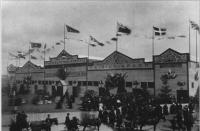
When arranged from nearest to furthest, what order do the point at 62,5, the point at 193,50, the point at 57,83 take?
1. the point at 193,50
2. the point at 62,5
3. the point at 57,83

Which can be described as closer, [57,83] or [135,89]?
[135,89]

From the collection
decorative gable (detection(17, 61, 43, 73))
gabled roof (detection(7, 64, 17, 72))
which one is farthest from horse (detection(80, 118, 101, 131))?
gabled roof (detection(7, 64, 17, 72))

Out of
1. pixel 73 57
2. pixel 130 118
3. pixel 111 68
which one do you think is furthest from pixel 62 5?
pixel 130 118

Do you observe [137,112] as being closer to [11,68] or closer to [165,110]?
[165,110]

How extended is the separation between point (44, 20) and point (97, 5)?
5.67 feet

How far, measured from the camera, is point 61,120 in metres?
9.30

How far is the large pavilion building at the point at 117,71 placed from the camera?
8.53 m

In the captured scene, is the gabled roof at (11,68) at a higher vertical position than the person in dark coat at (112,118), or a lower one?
higher

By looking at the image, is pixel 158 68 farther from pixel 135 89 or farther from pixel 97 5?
pixel 97 5

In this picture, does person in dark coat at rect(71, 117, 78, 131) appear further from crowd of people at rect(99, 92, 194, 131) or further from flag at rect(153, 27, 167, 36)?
flag at rect(153, 27, 167, 36)

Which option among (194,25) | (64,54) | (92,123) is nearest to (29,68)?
→ (64,54)

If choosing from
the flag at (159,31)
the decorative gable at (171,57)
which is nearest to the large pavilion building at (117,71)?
the decorative gable at (171,57)

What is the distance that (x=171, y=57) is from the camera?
8.65 meters

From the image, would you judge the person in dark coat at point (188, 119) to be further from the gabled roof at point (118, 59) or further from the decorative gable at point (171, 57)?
the gabled roof at point (118, 59)
